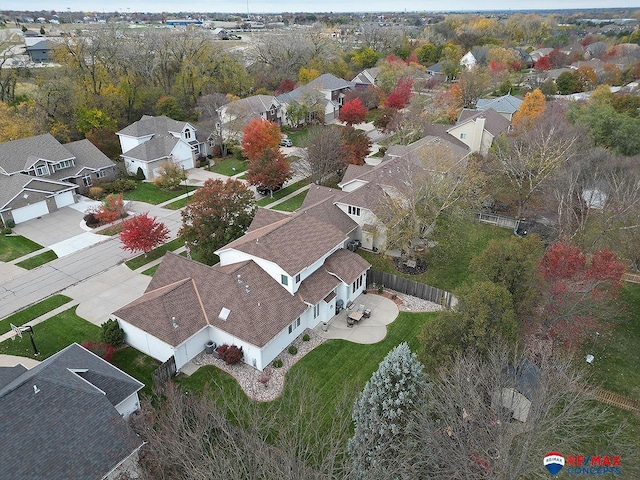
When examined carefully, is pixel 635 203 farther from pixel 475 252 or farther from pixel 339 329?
pixel 339 329

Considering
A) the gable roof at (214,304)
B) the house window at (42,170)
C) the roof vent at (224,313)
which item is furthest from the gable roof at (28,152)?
the roof vent at (224,313)

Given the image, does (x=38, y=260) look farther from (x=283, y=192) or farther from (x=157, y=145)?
(x=283, y=192)

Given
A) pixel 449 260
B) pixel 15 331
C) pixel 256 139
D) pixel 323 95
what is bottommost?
pixel 449 260

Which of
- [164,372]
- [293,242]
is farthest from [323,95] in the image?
[164,372]

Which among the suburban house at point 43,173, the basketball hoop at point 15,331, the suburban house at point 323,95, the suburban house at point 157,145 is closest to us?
the basketball hoop at point 15,331

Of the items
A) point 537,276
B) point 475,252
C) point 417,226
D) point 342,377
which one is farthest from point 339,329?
point 475,252

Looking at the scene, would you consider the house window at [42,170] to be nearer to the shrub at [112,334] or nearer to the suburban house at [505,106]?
the shrub at [112,334]

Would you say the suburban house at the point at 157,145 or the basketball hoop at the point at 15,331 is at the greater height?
the suburban house at the point at 157,145

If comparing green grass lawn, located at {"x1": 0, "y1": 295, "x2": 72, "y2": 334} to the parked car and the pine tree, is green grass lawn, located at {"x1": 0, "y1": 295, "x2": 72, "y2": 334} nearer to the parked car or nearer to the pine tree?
the parked car
